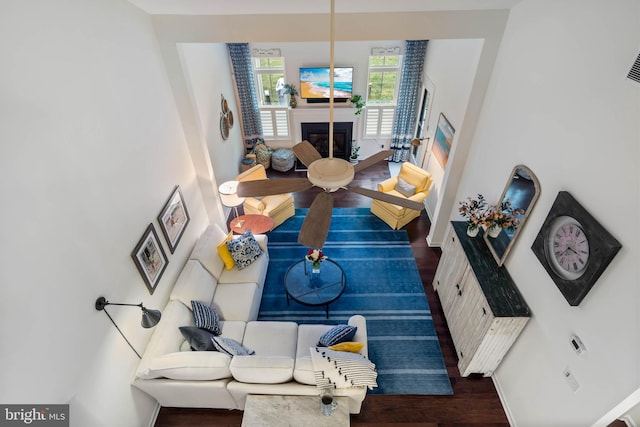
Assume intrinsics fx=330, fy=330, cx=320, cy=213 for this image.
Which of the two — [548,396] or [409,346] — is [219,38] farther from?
[548,396]

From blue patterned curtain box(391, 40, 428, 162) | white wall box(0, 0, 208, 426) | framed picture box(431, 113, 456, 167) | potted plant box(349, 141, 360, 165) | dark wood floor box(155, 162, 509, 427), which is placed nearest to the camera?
white wall box(0, 0, 208, 426)

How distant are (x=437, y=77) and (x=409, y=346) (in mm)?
4354

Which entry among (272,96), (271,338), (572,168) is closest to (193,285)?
(271,338)

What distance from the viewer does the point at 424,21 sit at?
353 cm

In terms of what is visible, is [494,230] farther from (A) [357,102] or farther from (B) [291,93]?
(B) [291,93]

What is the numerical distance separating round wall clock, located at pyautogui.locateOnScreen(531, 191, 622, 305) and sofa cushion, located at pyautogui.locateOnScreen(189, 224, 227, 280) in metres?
3.66

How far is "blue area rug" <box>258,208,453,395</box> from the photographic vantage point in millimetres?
3850

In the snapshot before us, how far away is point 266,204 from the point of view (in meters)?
5.78

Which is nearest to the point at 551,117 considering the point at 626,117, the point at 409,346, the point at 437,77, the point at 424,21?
the point at 626,117

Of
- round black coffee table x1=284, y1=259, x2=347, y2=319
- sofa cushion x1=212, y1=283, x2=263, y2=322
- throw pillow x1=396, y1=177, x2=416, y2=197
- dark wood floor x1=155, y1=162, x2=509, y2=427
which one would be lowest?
→ dark wood floor x1=155, y1=162, x2=509, y2=427

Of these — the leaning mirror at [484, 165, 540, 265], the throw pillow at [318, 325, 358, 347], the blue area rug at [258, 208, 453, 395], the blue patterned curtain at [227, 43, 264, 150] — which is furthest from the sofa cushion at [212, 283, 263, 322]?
the blue patterned curtain at [227, 43, 264, 150]

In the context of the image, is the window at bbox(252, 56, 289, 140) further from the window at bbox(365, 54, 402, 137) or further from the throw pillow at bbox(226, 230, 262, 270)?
the throw pillow at bbox(226, 230, 262, 270)

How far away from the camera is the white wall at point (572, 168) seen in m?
2.09

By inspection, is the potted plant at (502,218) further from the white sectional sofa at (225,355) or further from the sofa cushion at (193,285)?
the sofa cushion at (193,285)
